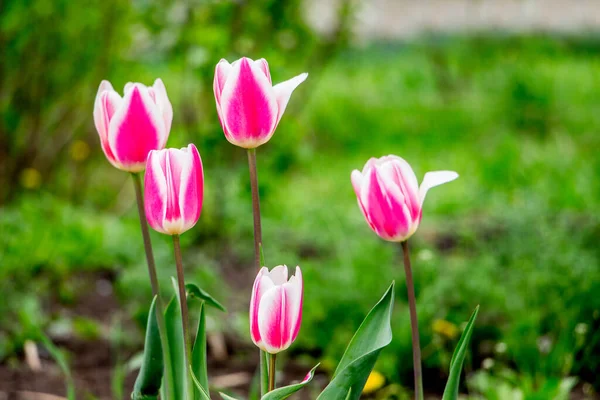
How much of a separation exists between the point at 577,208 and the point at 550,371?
1768 mm

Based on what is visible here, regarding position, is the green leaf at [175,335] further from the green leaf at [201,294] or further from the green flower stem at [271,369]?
the green flower stem at [271,369]

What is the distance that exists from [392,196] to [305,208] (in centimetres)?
293

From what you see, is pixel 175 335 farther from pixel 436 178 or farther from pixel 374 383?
pixel 374 383

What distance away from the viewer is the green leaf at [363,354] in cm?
101

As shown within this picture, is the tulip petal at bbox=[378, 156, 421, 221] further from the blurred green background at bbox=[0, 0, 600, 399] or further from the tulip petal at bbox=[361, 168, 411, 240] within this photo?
the blurred green background at bbox=[0, 0, 600, 399]

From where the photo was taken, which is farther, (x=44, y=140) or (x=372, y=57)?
(x=372, y=57)

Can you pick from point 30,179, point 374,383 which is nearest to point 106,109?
point 374,383

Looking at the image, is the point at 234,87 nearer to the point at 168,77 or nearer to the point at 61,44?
the point at 61,44

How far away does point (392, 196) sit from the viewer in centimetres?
102

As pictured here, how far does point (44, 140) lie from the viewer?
14.6 feet

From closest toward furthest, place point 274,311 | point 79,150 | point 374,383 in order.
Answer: point 274,311
point 374,383
point 79,150

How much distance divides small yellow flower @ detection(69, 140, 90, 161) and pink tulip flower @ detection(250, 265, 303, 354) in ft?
12.2

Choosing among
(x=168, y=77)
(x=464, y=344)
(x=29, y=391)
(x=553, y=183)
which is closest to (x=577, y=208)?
(x=553, y=183)

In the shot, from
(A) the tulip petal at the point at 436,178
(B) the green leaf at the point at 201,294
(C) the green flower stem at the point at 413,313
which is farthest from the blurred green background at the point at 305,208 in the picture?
(A) the tulip petal at the point at 436,178
